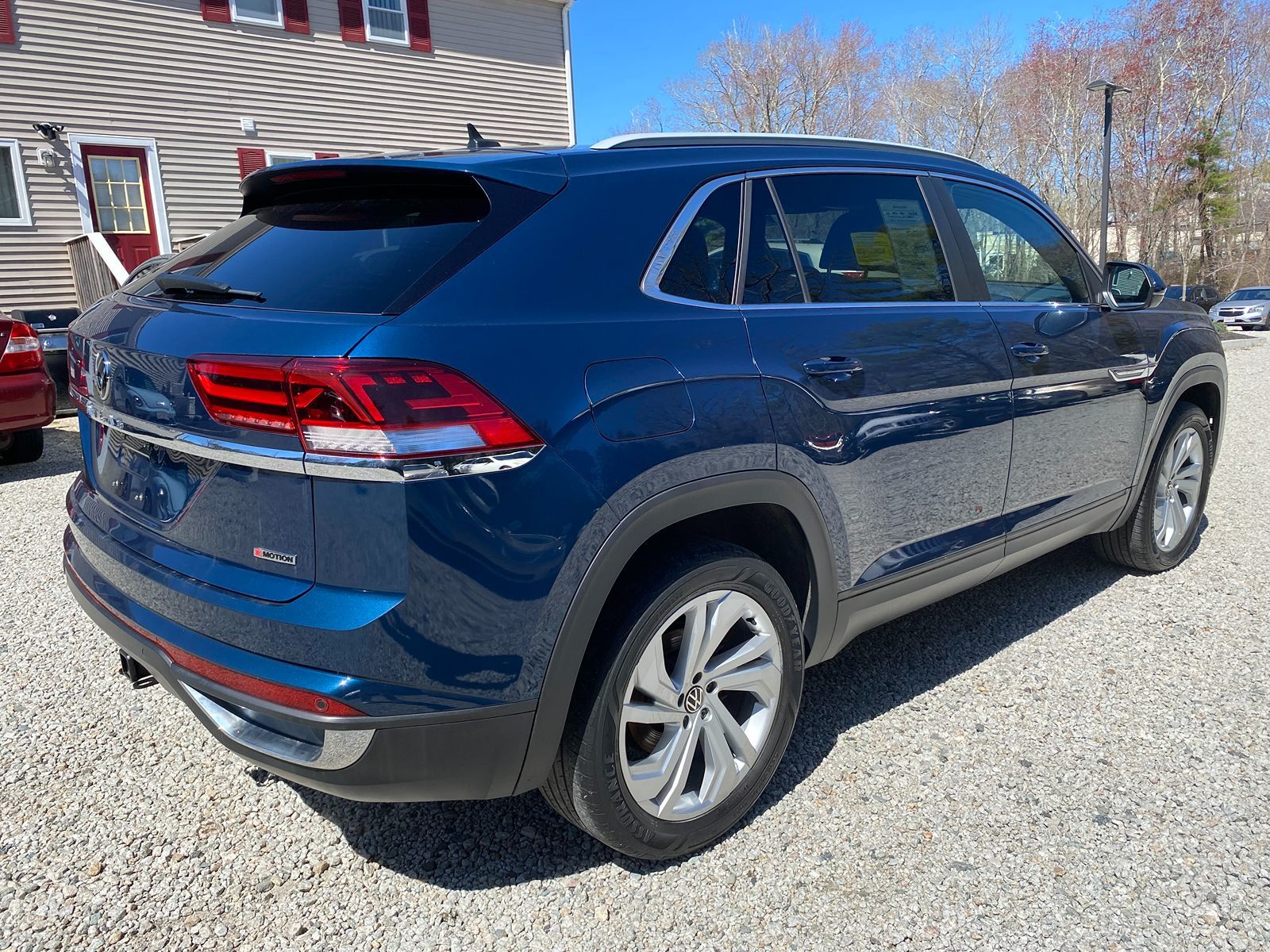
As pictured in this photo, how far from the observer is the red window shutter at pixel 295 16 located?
1393 cm

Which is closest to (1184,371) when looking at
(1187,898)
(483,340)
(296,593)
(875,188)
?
(875,188)

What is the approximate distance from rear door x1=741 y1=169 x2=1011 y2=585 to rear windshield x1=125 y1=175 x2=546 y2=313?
0.77m

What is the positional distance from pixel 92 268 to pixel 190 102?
10.0 feet

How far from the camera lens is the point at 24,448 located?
24.2 feet

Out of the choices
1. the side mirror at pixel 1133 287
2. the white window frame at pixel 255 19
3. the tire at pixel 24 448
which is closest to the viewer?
the side mirror at pixel 1133 287

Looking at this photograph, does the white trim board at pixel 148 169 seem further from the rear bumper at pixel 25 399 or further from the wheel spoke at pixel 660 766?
the wheel spoke at pixel 660 766

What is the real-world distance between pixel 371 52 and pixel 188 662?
592 inches

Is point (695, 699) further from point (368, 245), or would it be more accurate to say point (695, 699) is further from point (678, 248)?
point (368, 245)

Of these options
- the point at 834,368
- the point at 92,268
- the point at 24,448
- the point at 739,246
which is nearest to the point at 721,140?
the point at 739,246

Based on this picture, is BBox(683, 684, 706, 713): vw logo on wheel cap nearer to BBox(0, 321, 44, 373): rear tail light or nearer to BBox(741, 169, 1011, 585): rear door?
BBox(741, 169, 1011, 585): rear door

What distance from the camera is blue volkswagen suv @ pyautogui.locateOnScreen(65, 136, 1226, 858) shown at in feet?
6.01

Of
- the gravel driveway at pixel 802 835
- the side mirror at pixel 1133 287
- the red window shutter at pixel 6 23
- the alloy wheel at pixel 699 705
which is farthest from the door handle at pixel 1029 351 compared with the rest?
the red window shutter at pixel 6 23

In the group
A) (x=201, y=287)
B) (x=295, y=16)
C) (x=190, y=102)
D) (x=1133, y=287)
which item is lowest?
(x=1133, y=287)

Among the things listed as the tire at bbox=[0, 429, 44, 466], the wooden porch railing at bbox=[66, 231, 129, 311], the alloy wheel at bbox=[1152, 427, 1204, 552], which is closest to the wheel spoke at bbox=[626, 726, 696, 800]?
the alloy wheel at bbox=[1152, 427, 1204, 552]
